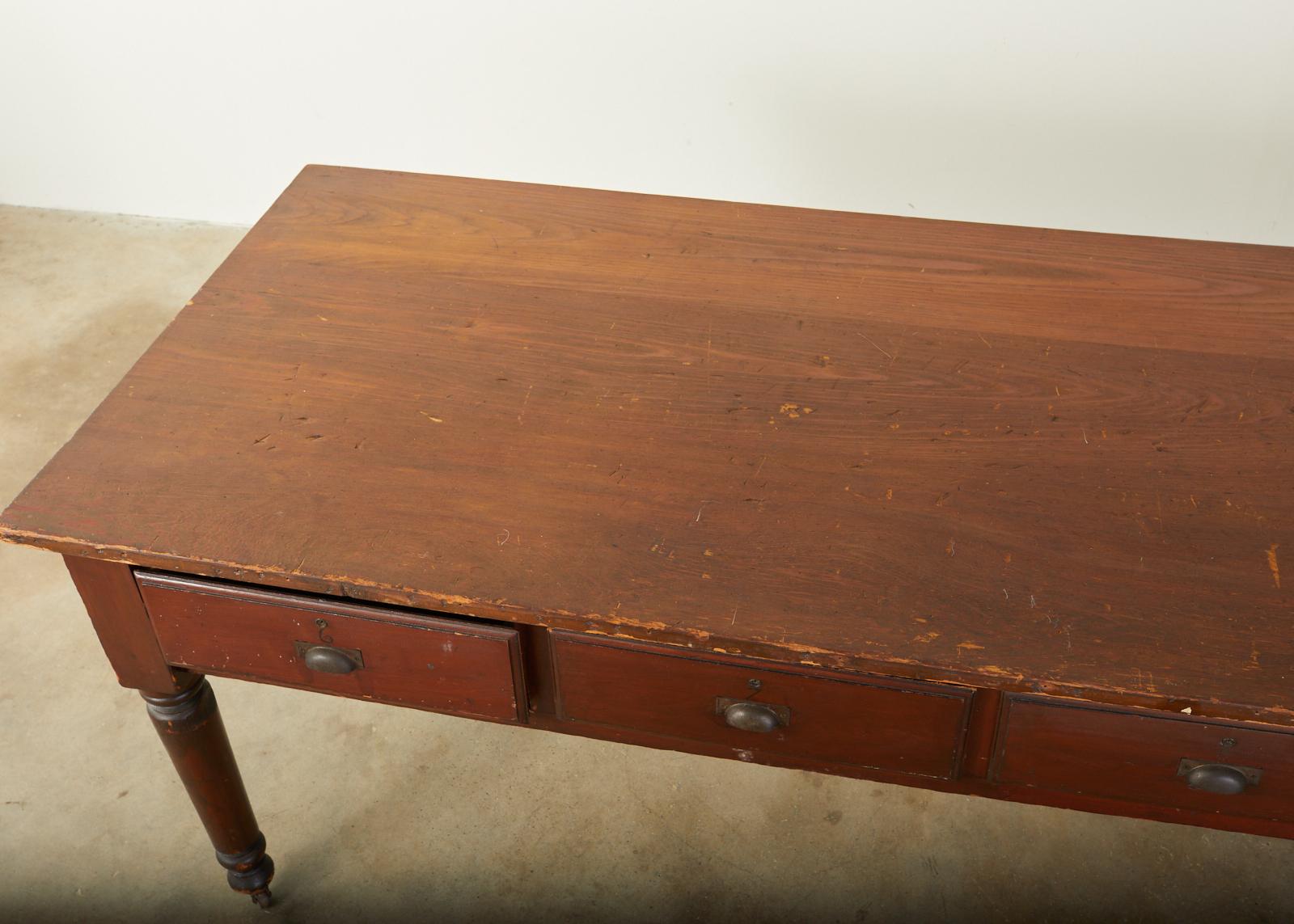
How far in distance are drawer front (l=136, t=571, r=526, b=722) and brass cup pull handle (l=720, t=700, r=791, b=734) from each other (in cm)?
22

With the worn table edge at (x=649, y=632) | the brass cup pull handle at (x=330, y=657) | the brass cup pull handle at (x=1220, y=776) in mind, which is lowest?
the brass cup pull handle at (x=1220, y=776)

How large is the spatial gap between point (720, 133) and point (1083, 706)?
1.85 metres

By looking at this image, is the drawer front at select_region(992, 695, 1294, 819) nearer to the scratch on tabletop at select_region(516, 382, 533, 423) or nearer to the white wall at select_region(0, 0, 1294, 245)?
the scratch on tabletop at select_region(516, 382, 533, 423)

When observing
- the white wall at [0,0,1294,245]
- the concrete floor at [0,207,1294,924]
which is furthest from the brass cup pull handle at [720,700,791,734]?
the white wall at [0,0,1294,245]

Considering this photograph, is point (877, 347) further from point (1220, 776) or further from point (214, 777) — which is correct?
point (214, 777)

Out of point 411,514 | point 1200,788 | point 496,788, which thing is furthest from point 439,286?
point 1200,788

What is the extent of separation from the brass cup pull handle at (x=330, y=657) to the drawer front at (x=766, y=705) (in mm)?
221

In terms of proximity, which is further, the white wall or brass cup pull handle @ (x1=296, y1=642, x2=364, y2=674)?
the white wall

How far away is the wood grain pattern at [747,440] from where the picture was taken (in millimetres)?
1193

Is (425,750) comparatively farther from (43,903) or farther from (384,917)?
(43,903)

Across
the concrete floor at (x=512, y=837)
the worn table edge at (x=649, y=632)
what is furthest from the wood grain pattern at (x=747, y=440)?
the concrete floor at (x=512, y=837)

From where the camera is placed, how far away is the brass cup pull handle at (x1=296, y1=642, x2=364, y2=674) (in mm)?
1329

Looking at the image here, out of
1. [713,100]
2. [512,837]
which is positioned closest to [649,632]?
[512,837]

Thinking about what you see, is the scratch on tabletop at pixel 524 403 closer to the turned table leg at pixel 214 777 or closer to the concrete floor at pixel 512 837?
the turned table leg at pixel 214 777
